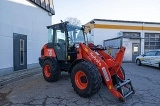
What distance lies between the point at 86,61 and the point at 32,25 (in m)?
7.58

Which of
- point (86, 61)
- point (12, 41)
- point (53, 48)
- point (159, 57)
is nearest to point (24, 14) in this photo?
point (12, 41)

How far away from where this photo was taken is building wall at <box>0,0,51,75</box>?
31.4 feet

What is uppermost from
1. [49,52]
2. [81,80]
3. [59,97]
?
[49,52]

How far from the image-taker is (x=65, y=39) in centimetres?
754

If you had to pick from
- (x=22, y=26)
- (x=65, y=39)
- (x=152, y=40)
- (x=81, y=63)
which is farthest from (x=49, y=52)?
(x=152, y=40)

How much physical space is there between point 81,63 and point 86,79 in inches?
→ 21.7

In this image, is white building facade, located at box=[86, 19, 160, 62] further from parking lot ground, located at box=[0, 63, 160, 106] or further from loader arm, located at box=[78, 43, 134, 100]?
loader arm, located at box=[78, 43, 134, 100]

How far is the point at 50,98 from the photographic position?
6.04m

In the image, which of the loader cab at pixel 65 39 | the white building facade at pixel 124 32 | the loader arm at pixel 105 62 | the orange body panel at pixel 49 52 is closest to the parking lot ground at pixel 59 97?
the loader arm at pixel 105 62

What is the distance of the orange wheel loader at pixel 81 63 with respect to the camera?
5.70 meters

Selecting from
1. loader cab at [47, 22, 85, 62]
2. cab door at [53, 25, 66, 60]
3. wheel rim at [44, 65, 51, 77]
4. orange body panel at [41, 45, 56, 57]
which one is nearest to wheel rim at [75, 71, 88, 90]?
loader cab at [47, 22, 85, 62]

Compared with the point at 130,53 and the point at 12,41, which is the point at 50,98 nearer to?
the point at 12,41

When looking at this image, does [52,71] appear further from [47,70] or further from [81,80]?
[81,80]

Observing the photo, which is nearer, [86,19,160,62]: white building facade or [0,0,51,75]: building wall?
[0,0,51,75]: building wall
